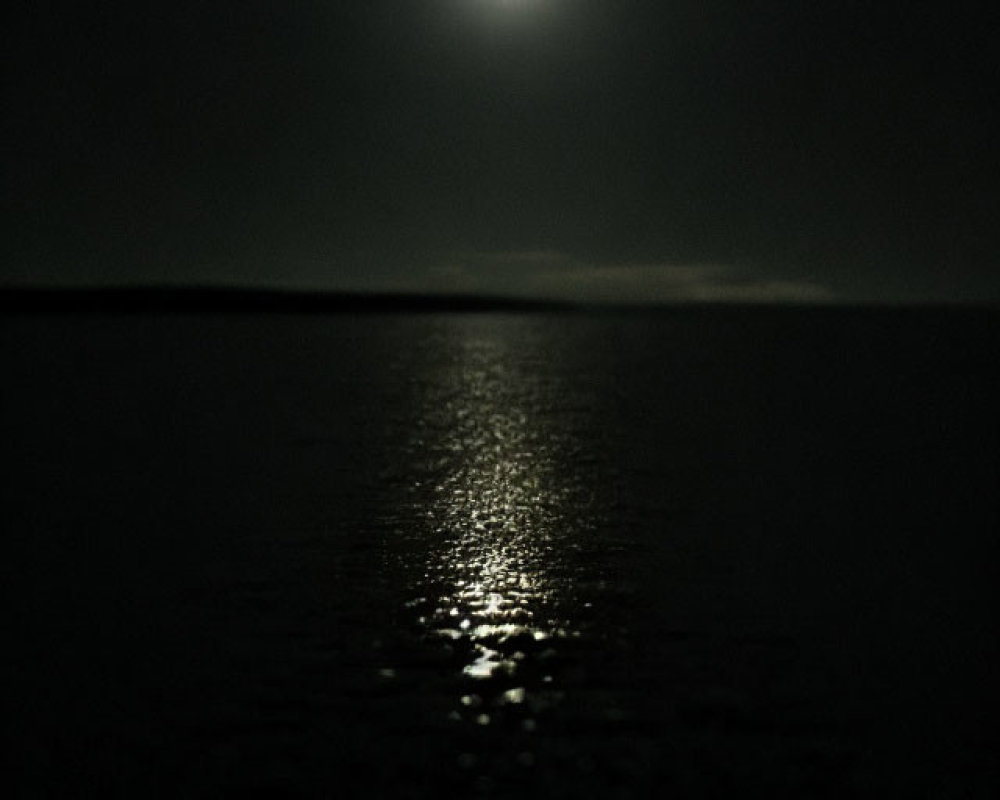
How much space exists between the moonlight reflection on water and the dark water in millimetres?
146

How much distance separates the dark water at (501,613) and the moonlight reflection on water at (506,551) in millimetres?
146

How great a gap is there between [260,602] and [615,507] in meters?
17.2

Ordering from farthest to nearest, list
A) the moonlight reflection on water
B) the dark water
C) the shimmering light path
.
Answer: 1. the moonlight reflection on water
2. the shimmering light path
3. the dark water

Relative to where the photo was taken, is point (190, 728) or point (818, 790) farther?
point (190, 728)

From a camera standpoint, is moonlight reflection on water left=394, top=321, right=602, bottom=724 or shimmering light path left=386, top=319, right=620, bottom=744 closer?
shimmering light path left=386, top=319, right=620, bottom=744

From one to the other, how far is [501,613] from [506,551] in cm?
624

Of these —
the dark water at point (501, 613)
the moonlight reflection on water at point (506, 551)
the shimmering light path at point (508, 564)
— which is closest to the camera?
the dark water at point (501, 613)

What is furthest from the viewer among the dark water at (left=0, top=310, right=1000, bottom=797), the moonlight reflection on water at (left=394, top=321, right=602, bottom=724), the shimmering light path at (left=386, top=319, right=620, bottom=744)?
the moonlight reflection on water at (left=394, top=321, right=602, bottom=724)

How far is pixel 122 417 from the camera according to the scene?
6844 cm

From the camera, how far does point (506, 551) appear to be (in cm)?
3056

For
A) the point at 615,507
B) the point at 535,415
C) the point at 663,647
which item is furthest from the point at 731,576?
the point at 535,415

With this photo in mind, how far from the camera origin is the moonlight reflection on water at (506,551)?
21.3 m

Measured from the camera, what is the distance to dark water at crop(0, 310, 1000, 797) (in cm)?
1719

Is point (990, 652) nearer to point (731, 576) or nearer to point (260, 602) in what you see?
point (731, 576)
